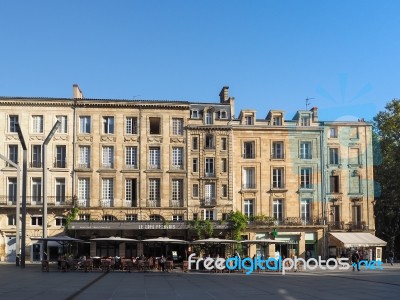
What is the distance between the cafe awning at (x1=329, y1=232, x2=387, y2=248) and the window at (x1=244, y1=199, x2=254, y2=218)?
682cm

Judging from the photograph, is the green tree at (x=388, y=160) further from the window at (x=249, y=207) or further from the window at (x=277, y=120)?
the window at (x=249, y=207)

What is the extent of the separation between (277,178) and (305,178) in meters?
2.51

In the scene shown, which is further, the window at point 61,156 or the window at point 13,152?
the window at point 61,156

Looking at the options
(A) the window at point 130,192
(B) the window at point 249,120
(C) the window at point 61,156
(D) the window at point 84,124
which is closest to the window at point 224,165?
(B) the window at point 249,120

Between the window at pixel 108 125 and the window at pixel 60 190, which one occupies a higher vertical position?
the window at pixel 108 125

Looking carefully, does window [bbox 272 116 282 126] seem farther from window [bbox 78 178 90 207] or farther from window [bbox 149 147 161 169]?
window [bbox 78 178 90 207]

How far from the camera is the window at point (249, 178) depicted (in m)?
52.1

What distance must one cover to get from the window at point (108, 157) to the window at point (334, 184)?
18.8 meters

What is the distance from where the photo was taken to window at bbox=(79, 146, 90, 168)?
5034 centimetres

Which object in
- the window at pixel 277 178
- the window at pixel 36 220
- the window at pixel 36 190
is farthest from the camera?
the window at pixel 277 178

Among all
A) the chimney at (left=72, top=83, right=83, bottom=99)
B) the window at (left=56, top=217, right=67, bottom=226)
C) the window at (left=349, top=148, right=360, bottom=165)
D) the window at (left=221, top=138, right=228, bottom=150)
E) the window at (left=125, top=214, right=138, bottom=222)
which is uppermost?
the chimney at (left=72, top=83, right=83, bottom=99)

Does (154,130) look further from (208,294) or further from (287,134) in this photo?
(208,294)

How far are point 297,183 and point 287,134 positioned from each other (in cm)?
426

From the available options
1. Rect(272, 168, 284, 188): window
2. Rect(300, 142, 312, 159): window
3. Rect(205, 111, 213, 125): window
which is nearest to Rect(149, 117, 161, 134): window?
Rect(205, 111, 213, 125): window
